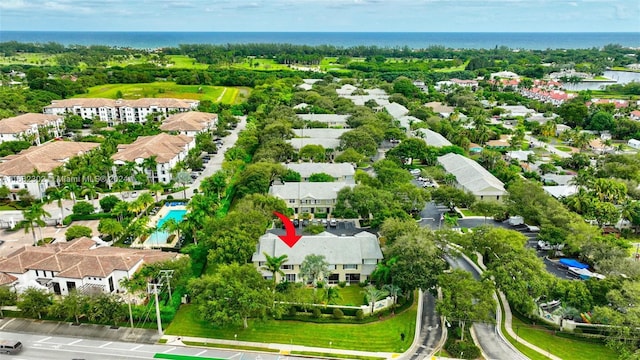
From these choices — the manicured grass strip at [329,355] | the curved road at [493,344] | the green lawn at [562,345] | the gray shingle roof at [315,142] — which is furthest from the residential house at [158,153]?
the green lawn at [562,345]

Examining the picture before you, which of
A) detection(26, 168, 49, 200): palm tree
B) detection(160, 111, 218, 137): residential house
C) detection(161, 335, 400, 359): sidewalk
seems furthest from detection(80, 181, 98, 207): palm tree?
detection(161, 335, 400, 359): sidewalk

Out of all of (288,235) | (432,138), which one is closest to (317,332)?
(288,235)

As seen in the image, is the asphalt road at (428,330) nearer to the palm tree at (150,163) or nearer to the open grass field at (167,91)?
the palm tree at (150,163)

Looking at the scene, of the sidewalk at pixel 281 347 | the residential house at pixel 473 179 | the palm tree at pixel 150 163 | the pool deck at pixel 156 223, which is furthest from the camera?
the palm tree at pixel 150 163

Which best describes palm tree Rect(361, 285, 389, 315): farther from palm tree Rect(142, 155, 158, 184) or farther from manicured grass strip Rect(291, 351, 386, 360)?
palm tree Rect(142, 155, 158, 184)

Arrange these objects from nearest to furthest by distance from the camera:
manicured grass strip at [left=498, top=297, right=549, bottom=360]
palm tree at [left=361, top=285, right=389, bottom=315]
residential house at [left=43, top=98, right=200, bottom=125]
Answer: manicured grass strip at [left=498, top=297, right=549, bottom=360] < palm tree at [left=361, top=285, right=389, bottom=315] < residential house at [left=43, top=98, right=200, bottom=125]

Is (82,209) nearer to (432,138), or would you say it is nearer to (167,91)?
(432,138)

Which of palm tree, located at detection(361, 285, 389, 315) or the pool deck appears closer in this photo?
palm tree, located at detection(361, 285, 389, 315)
